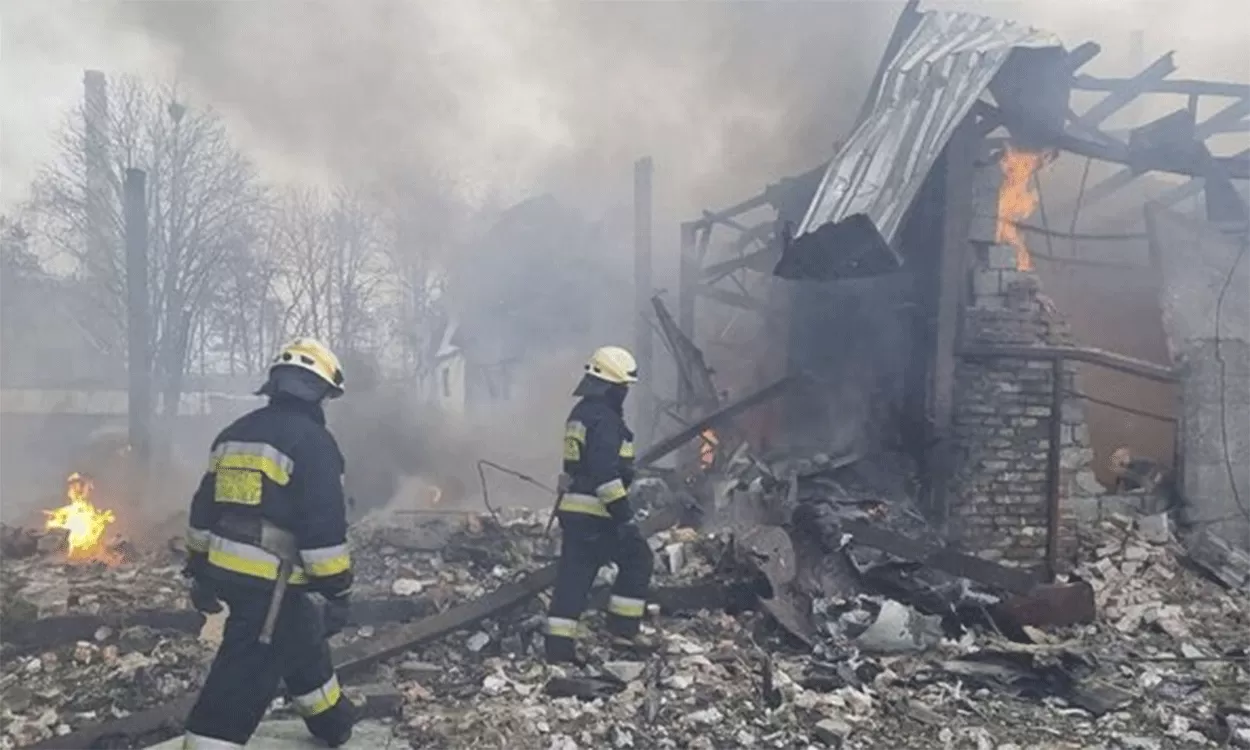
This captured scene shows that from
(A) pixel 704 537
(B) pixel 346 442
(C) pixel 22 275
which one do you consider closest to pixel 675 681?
(A) pixel 704 537

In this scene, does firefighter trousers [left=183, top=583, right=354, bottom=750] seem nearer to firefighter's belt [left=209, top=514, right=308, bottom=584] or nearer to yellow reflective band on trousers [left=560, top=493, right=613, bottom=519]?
firefighter's belt [left=209, top=514, right=308, bottom=584]

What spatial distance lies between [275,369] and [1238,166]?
299 inches

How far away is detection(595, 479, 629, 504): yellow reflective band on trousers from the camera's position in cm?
549

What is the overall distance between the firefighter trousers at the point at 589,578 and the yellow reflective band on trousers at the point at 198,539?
216 centimetres

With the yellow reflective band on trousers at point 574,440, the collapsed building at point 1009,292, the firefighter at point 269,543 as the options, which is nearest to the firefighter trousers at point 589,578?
the yellow reflective band on trousers at point 574,440

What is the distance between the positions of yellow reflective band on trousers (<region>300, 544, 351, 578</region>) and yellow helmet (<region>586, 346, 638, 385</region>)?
2196 millimetres

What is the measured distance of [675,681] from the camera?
17.4 feet

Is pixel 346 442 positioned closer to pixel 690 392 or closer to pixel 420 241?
pixel 690 392

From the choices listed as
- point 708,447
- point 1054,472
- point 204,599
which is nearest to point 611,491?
point 204,599

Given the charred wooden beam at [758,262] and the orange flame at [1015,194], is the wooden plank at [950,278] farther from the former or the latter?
the charred wooden beam at [758,262]

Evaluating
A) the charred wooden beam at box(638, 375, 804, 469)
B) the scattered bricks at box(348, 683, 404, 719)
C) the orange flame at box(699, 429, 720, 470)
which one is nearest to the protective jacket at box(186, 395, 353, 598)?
the scattered bricks at box(348, 683, 404, 719)

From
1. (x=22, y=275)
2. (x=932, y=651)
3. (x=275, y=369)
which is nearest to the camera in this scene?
(x=275, y=369)

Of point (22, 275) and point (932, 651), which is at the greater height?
point (22, 275)

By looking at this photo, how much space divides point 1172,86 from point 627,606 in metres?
5.83
